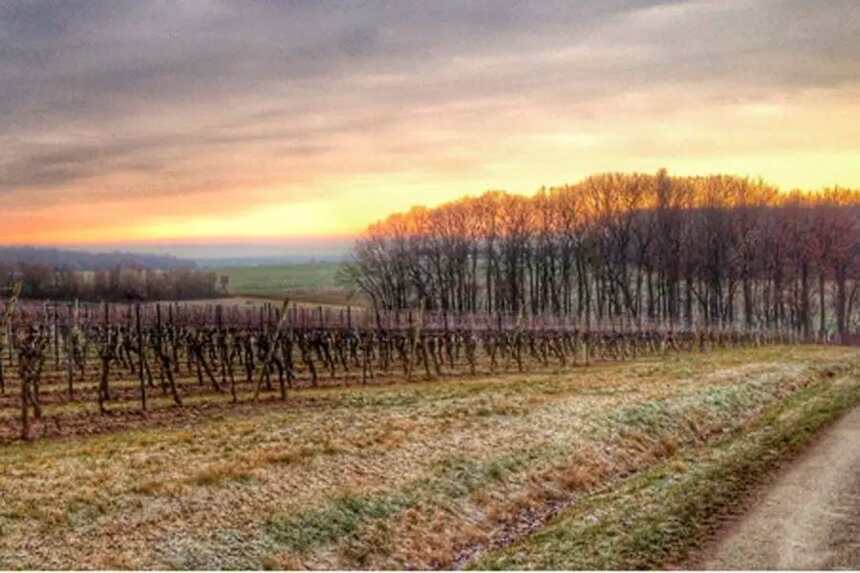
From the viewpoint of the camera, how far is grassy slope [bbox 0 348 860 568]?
1380 centimetres

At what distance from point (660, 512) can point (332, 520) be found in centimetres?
568

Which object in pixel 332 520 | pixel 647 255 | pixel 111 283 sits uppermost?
pixel 647 255

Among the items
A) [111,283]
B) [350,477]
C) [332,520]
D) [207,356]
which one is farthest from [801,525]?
[111,283]

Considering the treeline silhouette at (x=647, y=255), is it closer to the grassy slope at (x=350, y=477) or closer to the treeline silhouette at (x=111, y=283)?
the treeline silhouette at (x=111, y=283)

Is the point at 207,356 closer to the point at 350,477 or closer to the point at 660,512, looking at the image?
the point at 350,477

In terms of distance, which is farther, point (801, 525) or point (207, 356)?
point (207, 356)

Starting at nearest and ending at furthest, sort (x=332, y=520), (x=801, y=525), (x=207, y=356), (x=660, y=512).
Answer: (x=801, y=525)
(x=332, y=520)
(x=660, y=512)
(x=207, y=356)

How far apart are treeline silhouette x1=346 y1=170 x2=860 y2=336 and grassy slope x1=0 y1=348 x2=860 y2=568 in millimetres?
71991

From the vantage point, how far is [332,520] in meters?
15.2

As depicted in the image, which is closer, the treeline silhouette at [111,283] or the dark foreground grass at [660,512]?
the dark foreground grass at [660,512]

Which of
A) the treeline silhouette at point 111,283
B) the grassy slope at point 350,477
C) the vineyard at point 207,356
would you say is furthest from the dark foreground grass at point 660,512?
the treeline silhouette at point 111,283

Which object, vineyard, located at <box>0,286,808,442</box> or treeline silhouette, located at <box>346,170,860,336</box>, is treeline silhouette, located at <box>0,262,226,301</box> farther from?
vineyard, located at <box>0,286,808,442</box>

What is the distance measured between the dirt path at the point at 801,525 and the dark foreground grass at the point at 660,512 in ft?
1.63

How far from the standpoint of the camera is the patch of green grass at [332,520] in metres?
14.4
